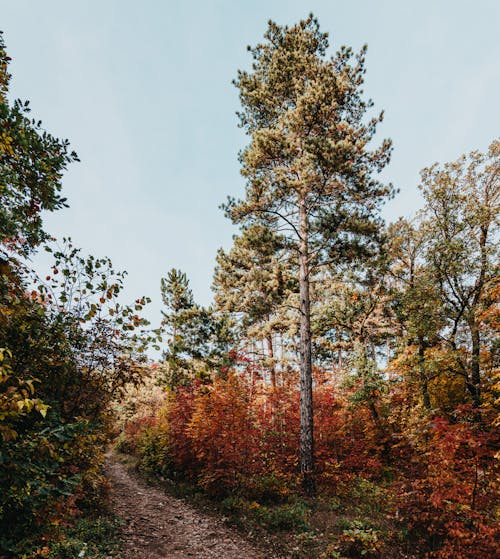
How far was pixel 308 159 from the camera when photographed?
923 cm

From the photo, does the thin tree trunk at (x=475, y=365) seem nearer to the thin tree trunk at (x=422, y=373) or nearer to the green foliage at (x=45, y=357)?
the thin tree trunk at (x=422, y=373)

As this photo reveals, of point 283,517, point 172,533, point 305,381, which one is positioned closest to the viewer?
point 283,517

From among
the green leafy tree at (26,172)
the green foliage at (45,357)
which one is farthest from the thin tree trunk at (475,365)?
the green leafy tree at (26,172)

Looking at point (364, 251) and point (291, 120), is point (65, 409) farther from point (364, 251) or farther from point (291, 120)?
point (291, 120)

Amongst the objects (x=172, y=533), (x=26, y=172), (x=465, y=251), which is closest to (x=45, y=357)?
(x=26, y=172)

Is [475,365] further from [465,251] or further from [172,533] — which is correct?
[172,533]

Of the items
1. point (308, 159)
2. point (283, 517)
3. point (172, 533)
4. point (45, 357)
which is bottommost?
point (172, 533)

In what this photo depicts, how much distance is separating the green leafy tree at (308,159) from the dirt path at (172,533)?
10.1 feet

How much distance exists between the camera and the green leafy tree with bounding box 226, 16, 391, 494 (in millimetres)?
9586

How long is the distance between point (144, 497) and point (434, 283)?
12364 millimetres

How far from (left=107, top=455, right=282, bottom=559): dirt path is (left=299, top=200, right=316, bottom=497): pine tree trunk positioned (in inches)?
108

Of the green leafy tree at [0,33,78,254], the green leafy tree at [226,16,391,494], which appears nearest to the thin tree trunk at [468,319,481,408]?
the green leafy tree at [226,16,391,494]

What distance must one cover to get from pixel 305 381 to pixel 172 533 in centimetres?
522

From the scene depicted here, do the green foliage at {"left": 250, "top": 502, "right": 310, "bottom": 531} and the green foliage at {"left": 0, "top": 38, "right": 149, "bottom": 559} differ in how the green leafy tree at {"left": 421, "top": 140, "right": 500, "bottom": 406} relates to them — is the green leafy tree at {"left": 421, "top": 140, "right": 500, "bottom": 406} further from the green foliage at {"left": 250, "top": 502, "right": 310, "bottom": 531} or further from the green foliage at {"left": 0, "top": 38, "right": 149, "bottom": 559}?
the green foliage at {"left": 0, "top": 38, "right": 149, "bottom": 559}
